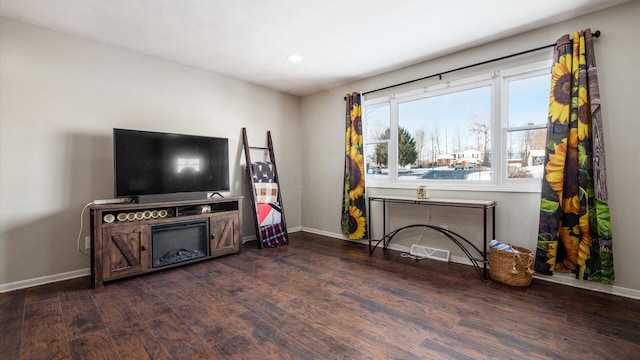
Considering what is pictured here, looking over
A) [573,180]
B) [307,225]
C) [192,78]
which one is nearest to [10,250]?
[192,78]

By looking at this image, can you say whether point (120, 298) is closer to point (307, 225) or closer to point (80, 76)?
point (80, 76)

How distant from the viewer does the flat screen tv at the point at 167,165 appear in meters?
2.82

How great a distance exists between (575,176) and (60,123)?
4819 millimetres

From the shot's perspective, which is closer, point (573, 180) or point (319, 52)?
point (573, 180)

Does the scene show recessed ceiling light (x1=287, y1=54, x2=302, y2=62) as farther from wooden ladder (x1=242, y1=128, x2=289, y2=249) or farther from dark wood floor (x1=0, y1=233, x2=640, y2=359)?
dark wood floor (x1=0, y1=233, x2=640, y2=359)

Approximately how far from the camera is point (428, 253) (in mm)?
3396

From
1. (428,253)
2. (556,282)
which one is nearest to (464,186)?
(428,253)

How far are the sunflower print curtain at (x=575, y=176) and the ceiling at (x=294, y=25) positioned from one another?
1.61 feet

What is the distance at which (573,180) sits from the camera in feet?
8.04

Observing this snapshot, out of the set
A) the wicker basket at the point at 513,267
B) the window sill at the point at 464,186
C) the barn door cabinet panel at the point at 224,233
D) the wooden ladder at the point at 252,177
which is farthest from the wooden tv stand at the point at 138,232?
the wicker basket at the point at 513,267

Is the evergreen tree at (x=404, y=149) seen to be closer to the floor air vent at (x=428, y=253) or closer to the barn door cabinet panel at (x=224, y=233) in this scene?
the floor air vent at (x=428, y=253)

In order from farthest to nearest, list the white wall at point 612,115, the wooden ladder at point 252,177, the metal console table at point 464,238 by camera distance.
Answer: the wooden ladder at point 252,177 → the metal console table at point 464,238 → the white wall at point 612,115

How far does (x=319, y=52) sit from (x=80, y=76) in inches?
98.7

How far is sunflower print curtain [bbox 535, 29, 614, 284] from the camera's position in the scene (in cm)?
234
